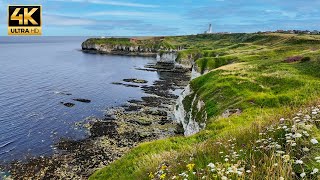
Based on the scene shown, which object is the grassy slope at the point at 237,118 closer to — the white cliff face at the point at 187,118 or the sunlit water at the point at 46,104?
the white cliff face at the point at 187,118

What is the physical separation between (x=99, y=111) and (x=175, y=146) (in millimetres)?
48164

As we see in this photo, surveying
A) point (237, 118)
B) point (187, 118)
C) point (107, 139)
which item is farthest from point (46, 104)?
point (237, 118)

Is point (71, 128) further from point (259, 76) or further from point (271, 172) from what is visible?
point (271, 172)

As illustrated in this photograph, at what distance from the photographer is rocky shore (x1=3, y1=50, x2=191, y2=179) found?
41.2 metres

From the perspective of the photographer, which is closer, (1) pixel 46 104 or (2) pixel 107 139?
(2) pixel 107 139

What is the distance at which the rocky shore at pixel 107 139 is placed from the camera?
135ft

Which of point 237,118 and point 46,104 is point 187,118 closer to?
point 237,118

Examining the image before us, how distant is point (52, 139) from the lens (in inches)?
2074

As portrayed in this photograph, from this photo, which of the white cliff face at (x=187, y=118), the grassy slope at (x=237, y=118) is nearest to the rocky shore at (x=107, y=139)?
the white cliff face at (x=187, y=118)

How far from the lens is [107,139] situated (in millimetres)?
53750

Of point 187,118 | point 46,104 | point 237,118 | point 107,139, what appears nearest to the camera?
point 237,118

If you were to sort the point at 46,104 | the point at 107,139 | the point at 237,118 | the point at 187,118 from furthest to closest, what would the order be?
the point at 46,104
the point at 107,139
the point at 187,118
the point at 237,118

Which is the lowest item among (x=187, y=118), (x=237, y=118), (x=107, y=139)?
(x=107, y=139)

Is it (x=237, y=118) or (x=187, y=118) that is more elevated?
(x=237, y=118)
